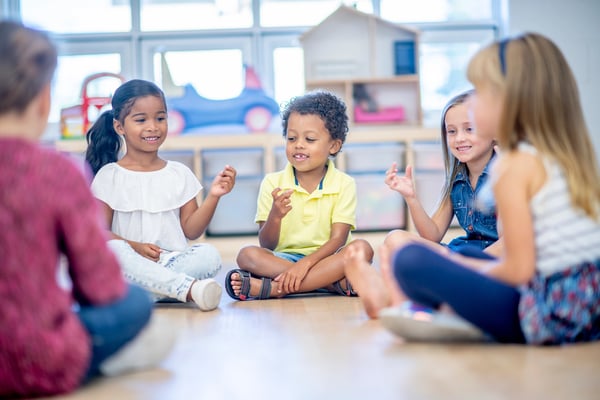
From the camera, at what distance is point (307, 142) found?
6.81ft

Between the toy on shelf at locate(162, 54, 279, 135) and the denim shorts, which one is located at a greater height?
the toy on shelf at locate(162, 54, 279, 135)

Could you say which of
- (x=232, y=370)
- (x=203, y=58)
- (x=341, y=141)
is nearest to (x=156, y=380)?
(x=232, y=370)

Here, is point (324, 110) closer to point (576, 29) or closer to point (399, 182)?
point (399, 182)

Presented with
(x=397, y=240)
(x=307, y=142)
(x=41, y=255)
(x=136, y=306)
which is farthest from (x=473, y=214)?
(x=41, y=255)

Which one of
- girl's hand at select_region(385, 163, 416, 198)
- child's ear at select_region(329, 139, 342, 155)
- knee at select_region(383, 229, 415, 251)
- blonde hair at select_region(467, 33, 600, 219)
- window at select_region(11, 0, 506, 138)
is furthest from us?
window at select_region(11, 0, 506, 138)

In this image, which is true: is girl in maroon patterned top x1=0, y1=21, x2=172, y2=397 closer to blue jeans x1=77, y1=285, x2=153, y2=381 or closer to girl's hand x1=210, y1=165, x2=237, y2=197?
blue jeans x1=77, y1=285, x2=153, y2=381

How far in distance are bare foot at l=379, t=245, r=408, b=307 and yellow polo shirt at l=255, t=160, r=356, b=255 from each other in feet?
1.46

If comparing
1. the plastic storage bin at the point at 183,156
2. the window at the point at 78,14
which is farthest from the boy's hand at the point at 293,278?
the window at the point at 78,14

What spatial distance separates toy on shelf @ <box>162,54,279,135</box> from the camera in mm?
3859

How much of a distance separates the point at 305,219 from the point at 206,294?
1.44ft

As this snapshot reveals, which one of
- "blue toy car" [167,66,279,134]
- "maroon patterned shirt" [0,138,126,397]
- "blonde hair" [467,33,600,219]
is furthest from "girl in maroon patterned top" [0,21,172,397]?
"blue toy car" [167,66,279,134]

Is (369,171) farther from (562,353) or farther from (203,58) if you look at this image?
(562,353)

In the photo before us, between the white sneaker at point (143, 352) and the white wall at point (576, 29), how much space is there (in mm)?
3217

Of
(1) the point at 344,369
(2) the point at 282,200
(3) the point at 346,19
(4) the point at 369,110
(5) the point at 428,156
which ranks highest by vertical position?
(3) the point at 346,19
